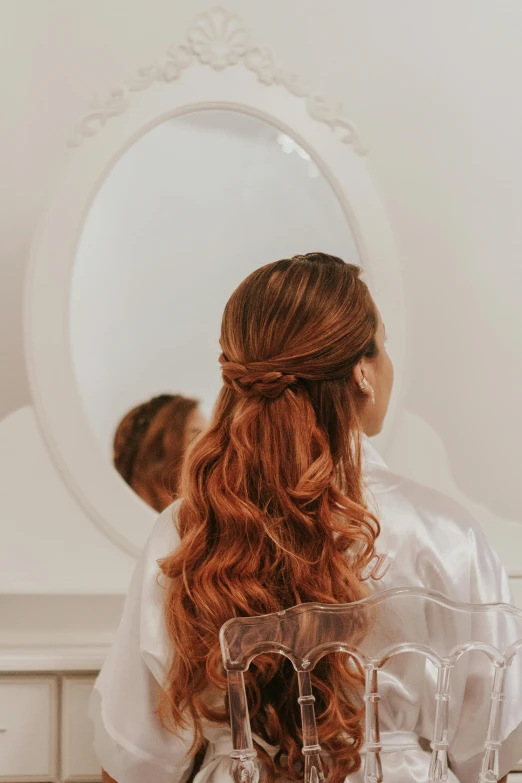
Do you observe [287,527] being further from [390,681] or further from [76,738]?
[76,738]

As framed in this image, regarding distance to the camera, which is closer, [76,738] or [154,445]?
[76,738]

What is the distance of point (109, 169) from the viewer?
1672 millimetres

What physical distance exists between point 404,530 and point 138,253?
35.2 inches

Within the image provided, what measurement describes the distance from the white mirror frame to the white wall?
0.12 feet

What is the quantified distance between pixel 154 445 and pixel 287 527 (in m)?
0.72

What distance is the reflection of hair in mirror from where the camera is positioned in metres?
1.64

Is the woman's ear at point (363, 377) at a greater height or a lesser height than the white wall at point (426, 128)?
lesser

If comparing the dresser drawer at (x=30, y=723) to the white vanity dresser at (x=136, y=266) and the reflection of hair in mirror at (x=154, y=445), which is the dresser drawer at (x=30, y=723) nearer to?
the white vanity dresser at (x=136, y=266)

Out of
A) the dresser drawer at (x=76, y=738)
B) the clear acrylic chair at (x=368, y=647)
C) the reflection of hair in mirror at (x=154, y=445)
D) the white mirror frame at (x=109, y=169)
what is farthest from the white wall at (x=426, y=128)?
the clear acrylic chair at (x=368, y=647)

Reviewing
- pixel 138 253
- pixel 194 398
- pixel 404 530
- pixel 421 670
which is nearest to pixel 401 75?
pixel 138 253

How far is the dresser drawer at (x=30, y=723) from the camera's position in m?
1.46

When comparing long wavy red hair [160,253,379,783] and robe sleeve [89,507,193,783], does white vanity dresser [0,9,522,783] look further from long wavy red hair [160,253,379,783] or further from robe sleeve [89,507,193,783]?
long wavy red hair [160,253,379,783]

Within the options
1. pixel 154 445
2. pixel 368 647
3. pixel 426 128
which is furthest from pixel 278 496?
pixel 426 128

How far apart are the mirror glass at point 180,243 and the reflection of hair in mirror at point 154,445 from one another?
2 cm
